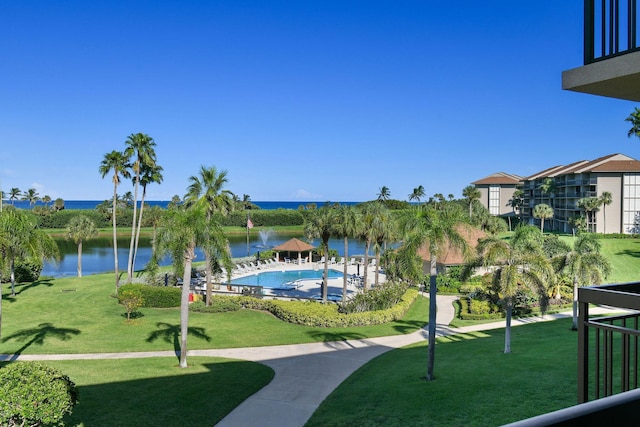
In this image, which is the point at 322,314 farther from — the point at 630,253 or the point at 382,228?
the point at 630,253

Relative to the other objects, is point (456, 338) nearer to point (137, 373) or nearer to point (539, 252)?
point (539, 252)

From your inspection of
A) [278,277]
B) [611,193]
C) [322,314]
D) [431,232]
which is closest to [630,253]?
[611,193]

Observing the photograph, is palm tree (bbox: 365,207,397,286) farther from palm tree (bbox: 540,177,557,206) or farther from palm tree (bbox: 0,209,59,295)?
palm tree (bbox: 540,177,557,206)

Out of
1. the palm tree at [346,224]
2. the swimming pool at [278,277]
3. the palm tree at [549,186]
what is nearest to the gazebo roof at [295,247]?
the swimming pool at [278,277]

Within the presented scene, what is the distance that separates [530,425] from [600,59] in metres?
4.07

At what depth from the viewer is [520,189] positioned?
297ft

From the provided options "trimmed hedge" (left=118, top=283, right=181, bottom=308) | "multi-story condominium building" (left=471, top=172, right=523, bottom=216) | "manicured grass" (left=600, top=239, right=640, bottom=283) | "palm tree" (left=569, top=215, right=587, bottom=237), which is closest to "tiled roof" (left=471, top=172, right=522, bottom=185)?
"multi-story condominium building" (left=471, top=172, right=523, bottom=216)

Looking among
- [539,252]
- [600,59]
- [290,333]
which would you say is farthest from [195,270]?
[600,59]

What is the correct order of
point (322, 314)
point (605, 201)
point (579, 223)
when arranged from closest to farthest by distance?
point (322, 314) < point (579, 223) < point (605, 201)

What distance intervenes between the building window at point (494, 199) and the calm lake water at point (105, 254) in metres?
37.9

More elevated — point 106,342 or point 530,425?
point 530,425

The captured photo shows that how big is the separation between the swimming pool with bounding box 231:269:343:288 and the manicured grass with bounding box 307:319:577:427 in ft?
70.2

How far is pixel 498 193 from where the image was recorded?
97.9 m

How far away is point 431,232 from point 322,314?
11.5 m
